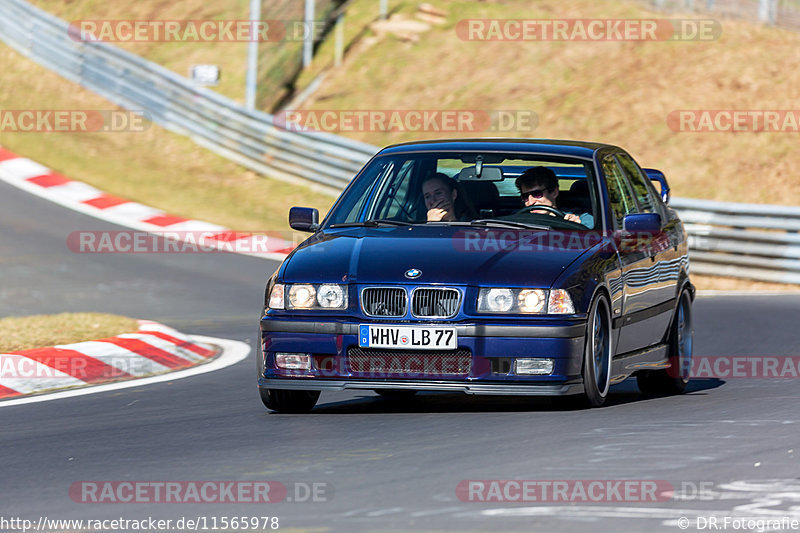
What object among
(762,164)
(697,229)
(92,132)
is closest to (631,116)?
(762,164)

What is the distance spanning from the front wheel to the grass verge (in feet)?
15.2

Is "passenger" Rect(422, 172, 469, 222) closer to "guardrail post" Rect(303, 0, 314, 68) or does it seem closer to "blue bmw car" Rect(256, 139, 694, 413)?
"blue bmw car" Rect(256, 139, 694, 413)

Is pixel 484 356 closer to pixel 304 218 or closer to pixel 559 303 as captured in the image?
pixel 559 303

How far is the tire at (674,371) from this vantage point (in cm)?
970

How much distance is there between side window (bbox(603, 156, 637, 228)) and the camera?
9.18 m

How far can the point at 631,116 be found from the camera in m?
26.4

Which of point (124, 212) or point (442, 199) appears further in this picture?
point (124, 212)

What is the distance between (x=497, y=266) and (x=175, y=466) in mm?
2128

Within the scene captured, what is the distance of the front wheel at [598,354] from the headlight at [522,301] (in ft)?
0.79

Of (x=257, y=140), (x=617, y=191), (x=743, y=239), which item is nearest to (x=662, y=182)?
(x=617, y=191)

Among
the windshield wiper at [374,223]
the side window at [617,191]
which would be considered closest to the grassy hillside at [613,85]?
the side window at [617,191]

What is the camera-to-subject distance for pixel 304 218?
9250 millimetres

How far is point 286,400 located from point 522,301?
5.09 feet

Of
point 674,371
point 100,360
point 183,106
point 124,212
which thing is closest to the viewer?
point 674,371
